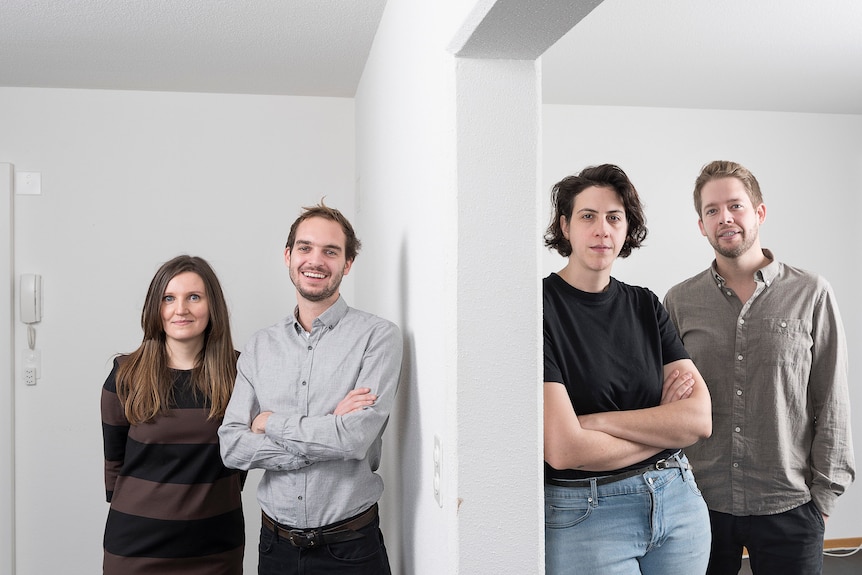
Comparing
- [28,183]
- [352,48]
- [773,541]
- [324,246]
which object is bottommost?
[773,541]

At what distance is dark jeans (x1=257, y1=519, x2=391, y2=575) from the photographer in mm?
1901

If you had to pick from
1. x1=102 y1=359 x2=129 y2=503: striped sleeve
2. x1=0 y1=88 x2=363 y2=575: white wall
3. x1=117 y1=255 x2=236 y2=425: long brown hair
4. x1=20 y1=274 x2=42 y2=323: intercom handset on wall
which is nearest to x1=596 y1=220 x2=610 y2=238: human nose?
x1=117 y1=255 x2=236 y2=425: long brown hair

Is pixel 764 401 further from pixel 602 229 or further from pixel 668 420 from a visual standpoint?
pixel 602 229

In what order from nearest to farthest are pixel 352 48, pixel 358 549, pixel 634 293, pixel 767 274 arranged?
pixel 634 293 → pixel 358 549 → pixel 767 274 → pixel 352 48

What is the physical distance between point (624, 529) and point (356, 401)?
70 cm

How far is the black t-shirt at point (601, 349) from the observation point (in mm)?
1670

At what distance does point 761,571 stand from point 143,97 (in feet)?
11.1

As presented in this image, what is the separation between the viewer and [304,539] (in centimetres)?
190

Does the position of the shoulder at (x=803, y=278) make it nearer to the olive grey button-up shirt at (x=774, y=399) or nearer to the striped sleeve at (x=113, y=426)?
the olive grey button-up shirt at (x=774, y=399)

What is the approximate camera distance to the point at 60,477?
360 centimetres

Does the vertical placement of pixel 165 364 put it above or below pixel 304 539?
above

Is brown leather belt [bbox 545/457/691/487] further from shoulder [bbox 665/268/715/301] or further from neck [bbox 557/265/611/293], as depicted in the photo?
shoulder [bbox 665/268/715/301]

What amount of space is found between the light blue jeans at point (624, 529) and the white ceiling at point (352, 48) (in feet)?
5.76

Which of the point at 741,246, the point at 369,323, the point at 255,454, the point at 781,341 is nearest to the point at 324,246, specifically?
the point at 369,323
